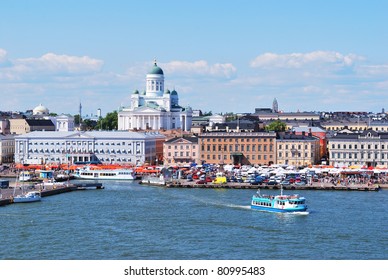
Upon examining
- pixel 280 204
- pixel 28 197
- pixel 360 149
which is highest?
pixel 360 149

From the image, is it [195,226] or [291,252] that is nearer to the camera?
[291,252]

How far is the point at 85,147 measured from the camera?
2115 inches

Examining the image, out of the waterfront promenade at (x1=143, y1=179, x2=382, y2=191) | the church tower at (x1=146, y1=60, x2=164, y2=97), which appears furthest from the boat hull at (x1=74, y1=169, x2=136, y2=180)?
the church tower at (x1=146, y1=60, x2=164, y2=97)

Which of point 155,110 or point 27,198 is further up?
point 155,110

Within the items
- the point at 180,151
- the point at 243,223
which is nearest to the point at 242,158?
the point at 180,151

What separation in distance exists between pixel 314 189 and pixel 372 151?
10719 mm

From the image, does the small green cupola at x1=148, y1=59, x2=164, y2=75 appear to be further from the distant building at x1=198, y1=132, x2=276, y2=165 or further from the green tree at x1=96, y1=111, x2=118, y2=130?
the distant building at x1=198, y1=132, x2=276, y2=165

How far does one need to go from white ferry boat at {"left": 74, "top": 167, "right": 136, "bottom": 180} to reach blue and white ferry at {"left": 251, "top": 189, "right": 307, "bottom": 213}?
1604cm

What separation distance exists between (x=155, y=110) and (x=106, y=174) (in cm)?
2360

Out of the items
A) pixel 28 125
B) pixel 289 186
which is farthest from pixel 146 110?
pixel 289 186

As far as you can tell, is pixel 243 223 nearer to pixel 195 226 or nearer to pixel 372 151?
pixel 195 226

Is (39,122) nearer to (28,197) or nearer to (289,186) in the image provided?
(289,186)

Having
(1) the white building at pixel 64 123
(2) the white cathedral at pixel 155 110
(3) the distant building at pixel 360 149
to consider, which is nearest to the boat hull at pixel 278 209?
(3) the distant building at pixel 360 149

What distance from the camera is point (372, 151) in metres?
47.2
